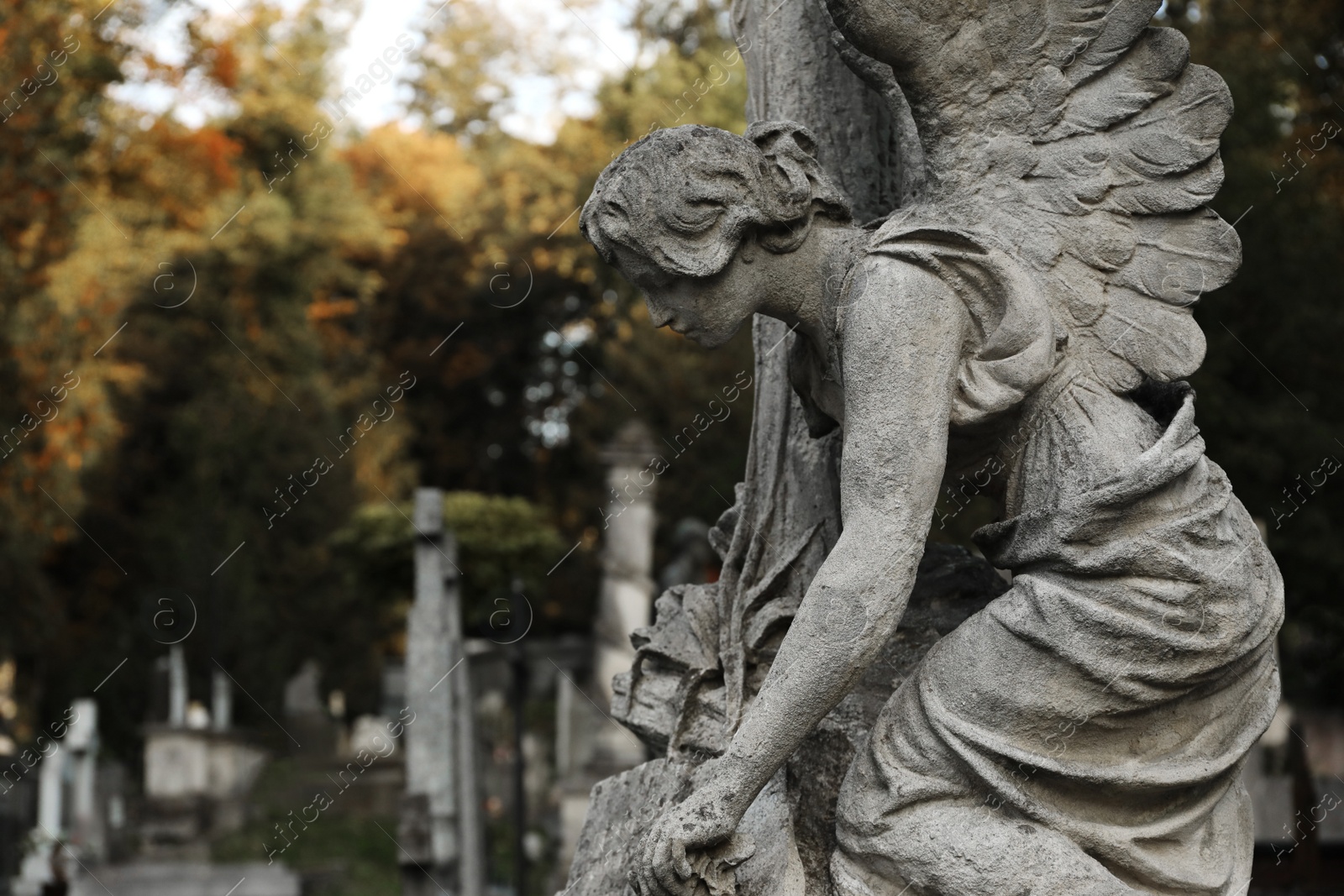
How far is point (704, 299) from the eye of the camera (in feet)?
9.41

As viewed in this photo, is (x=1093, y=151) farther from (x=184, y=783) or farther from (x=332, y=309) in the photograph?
(x=332, y=309)

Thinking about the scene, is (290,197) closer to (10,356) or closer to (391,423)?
(391,423)

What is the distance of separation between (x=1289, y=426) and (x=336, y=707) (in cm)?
2192

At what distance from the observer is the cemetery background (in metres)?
12.9

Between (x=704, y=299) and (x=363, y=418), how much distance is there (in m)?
26.7

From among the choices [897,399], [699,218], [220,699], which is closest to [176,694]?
[220,699]

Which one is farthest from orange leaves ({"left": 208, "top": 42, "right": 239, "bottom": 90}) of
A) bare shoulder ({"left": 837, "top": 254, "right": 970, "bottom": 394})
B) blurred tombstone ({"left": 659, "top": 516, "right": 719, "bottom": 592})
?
bare shoulder ({"left": 837, "top": 254, "right": 970, "bottom": 394})

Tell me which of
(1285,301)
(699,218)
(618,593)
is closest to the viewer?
(699,218)

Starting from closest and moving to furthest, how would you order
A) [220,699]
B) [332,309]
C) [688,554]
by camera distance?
[688,554] < [220,699] < [332,309]

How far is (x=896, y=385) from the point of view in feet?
8.82

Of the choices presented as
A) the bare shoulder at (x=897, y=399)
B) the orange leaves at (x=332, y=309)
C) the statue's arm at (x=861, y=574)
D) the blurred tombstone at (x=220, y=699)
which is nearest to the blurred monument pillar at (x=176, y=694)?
the blurred tombstone at (x=220, y=699)

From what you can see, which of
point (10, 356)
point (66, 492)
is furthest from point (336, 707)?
point (10, 356)

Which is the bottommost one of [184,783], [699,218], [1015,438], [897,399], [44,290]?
[184,783]

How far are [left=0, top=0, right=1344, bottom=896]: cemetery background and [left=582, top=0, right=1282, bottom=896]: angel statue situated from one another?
5.34m
